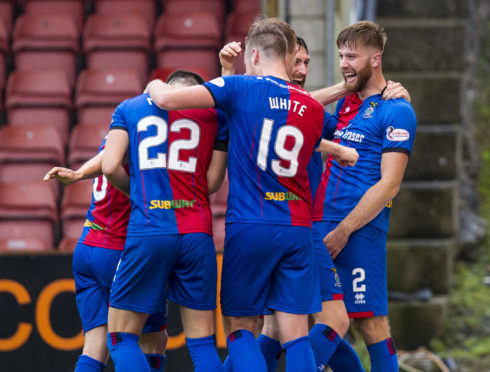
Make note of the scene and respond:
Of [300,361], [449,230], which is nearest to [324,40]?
[449,230]

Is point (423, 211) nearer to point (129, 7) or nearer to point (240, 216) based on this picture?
point (240, 216)

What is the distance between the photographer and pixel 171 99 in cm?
336

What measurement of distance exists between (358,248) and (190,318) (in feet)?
3.32

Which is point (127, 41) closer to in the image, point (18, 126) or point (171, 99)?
point (18, 126)

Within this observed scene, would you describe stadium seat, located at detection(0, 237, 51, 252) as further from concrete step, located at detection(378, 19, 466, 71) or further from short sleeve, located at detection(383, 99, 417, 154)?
short sleeve, located at detection(383, 99, 417, 154)

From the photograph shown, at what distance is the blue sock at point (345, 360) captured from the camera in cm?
415

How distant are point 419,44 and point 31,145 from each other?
405 centimetres

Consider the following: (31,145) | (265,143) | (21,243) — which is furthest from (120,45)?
(265,143)

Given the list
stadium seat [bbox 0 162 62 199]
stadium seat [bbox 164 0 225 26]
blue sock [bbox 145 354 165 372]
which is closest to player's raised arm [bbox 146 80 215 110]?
blue sock [bbox 145 354 165 372]

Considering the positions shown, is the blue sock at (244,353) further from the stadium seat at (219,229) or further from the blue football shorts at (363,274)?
the stadium seat at (219,229)

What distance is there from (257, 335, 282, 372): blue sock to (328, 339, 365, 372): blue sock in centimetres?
37

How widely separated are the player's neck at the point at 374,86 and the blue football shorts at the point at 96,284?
1664mm

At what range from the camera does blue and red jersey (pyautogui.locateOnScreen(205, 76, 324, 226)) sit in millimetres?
3475

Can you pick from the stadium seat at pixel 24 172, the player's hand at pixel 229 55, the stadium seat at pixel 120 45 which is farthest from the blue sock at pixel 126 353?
the stadium seat at pixel 120 45
